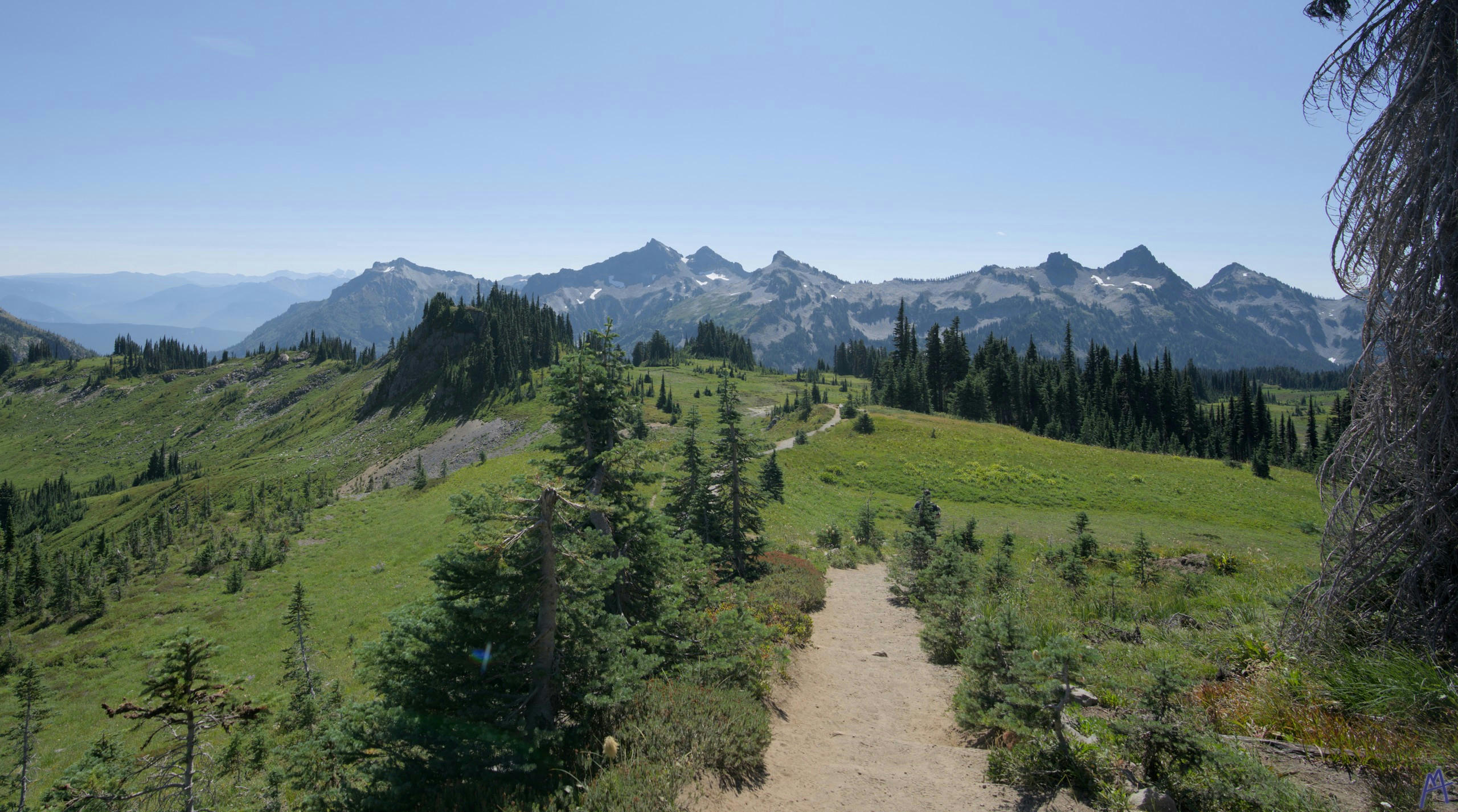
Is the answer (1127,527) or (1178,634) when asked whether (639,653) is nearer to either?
(1178,634)

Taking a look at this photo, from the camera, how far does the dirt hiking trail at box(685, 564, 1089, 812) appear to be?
772 centimetres

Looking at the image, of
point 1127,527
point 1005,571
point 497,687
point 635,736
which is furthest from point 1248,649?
point 1127,527

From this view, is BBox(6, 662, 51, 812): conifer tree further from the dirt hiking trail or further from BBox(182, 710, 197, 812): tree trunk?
the dirt hiking trail

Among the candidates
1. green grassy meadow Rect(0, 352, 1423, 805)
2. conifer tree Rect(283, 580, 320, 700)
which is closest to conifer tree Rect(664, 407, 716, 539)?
green grassy meadow Rect(0, 352, 1423, 805)

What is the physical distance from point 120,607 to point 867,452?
176ft

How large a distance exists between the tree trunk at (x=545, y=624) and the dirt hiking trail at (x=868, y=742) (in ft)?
7.82

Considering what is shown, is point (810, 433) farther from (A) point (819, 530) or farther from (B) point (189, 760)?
(B) point (189, 760)

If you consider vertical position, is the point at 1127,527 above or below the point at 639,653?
below

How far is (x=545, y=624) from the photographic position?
7844 mm

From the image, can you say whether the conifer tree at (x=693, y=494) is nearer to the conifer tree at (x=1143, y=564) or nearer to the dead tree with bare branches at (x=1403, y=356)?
the conifer tree at (x=1143, y=564)

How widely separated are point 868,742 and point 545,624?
6.13 metres

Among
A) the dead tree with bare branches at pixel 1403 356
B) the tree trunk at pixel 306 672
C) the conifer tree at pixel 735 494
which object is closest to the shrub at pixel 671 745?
the dead tree with bare branches at pixel 1403 356

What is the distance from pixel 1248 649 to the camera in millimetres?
8977

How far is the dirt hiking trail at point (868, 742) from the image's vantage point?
772 centimetres
